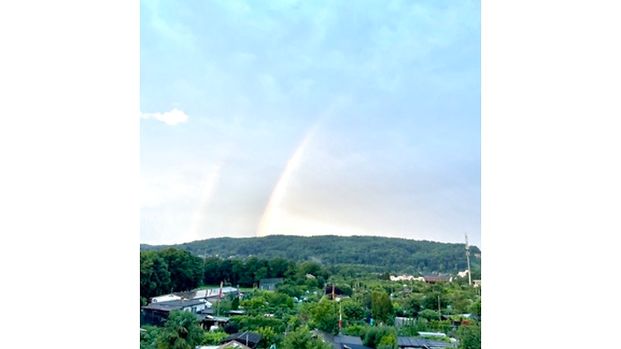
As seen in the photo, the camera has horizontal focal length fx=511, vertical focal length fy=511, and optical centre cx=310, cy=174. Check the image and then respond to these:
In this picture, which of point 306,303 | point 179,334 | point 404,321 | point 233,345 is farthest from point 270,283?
point 404,321

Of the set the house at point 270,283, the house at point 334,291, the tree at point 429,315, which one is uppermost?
the house at point 270,283

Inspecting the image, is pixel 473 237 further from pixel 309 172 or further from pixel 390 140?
pixel 309 172

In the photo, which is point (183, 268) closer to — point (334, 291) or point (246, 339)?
point (246, 339)

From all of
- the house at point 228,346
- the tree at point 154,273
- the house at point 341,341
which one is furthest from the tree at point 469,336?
the tree at point 154,273

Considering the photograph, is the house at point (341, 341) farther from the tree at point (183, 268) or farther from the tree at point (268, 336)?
the tree at point (183, 268)

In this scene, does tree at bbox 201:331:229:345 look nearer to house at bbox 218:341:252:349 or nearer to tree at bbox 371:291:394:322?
house at bbox 218:341:252:349

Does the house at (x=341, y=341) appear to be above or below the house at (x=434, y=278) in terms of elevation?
below
